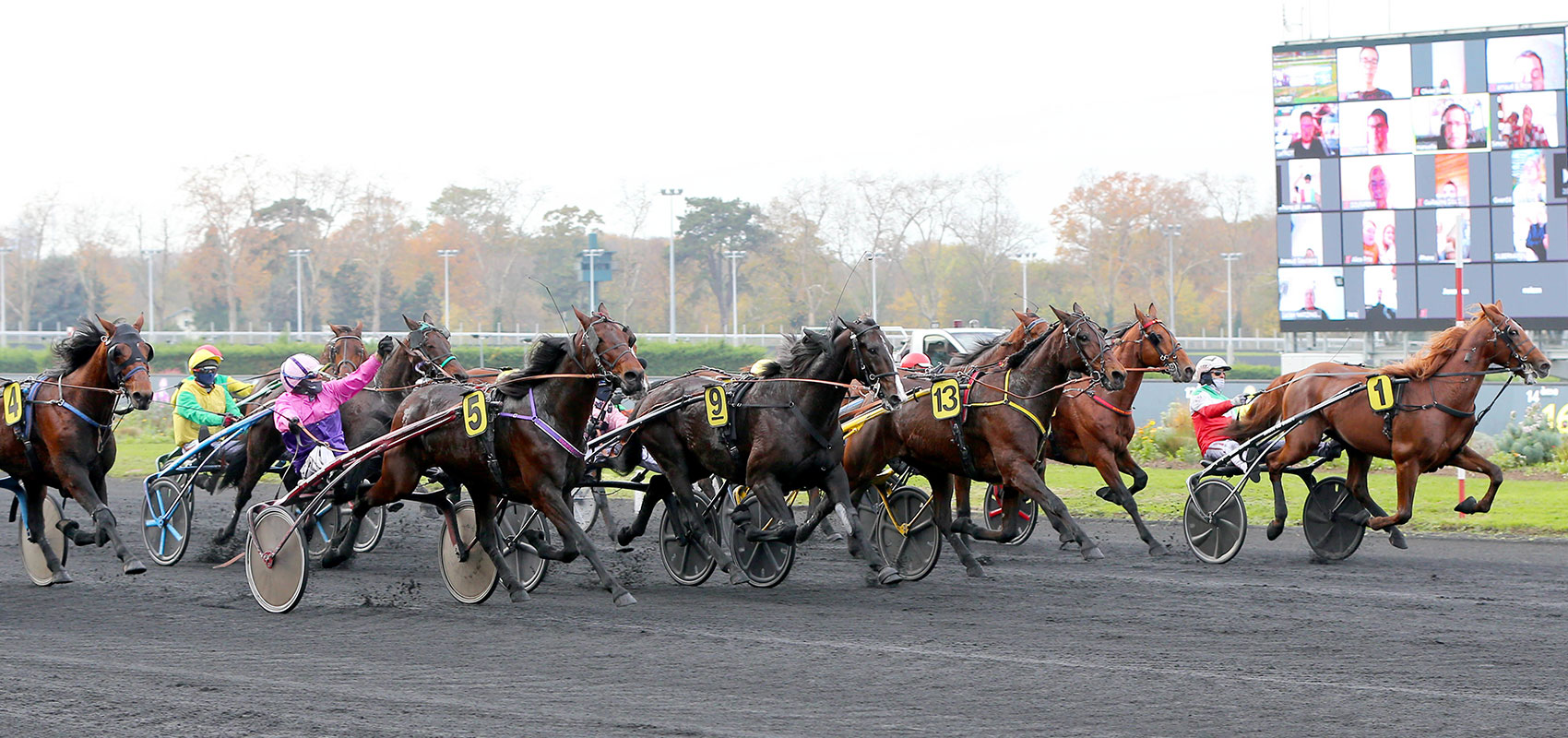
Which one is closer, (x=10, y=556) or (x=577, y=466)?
(x=577, y=466)

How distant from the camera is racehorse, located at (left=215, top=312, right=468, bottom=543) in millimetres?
9336

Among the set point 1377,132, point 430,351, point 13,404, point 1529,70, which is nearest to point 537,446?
point 430,351

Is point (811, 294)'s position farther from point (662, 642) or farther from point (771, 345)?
point (662, 642)

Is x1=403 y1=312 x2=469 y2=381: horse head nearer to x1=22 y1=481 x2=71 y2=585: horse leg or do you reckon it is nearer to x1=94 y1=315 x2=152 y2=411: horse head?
x1=94 y1=315 x2=152 y2=411: horse head

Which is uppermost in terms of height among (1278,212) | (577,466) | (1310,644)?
(1278,212)

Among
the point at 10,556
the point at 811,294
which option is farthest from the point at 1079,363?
the point at 811,294

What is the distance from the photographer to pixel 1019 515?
33.4 ft

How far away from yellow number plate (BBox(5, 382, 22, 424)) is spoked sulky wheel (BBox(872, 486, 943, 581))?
4.83m

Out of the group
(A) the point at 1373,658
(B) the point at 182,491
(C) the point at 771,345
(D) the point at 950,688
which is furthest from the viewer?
(C) the point at 771,345

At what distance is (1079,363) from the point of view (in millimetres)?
8469

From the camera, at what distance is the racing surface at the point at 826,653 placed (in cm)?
489

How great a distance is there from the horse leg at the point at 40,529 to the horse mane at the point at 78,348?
2.19 feet

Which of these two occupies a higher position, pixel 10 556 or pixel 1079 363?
pixel 1079 363

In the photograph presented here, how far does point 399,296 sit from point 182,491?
146 ft
